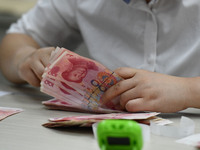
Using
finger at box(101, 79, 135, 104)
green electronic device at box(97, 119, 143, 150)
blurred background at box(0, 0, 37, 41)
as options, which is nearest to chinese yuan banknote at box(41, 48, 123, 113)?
finger at box(101, 79, 135, 104)

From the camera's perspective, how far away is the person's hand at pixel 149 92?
2.29 feet

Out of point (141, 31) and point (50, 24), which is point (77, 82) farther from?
point (50, 24)

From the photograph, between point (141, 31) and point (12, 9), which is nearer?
point (141, 31)

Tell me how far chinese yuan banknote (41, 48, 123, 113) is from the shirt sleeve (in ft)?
1.79

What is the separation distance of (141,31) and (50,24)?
1.37 ft

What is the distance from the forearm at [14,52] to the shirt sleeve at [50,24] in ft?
0.14

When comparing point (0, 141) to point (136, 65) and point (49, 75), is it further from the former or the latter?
point (136, 65)

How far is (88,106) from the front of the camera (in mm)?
747

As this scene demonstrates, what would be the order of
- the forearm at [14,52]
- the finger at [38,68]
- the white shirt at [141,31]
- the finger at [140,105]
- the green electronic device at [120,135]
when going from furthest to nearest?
the forearm at [14,52], the white shirt at [141,31], the finger at [38,68], the finger at [140,105], the green electronic device at [120,135]

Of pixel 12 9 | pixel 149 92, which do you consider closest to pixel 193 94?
pixel 149 92

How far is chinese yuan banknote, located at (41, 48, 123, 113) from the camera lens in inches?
27.5

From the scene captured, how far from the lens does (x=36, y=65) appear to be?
0.85 meters

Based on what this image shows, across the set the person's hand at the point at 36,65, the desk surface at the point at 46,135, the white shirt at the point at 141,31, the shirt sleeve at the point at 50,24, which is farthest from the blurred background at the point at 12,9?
the desk surface at the point at 46,135

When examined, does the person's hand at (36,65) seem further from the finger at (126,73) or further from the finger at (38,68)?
the finger at (126,73)
